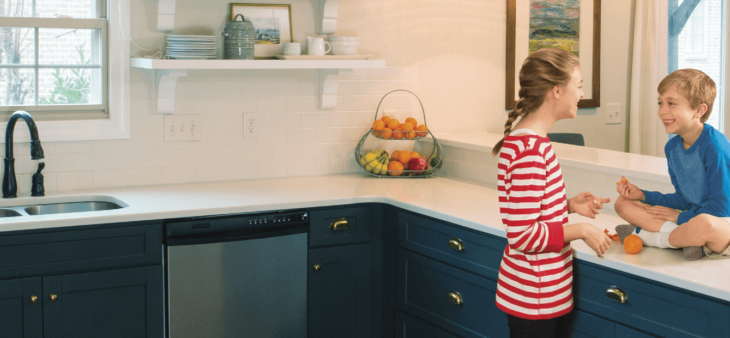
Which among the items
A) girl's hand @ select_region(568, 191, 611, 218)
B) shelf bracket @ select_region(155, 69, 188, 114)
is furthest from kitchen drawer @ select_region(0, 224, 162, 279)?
girl's hand @ select_region(568, 191, 611, 218)

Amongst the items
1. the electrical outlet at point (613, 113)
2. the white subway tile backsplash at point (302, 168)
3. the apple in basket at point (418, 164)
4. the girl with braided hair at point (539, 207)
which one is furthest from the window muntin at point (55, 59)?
the electrical outlet at point (613, 113)

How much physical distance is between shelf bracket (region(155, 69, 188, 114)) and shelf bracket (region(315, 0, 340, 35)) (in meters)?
0.70

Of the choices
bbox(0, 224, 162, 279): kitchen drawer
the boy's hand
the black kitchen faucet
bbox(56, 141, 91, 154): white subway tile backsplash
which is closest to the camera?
the boy's hand

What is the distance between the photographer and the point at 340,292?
9.39ft

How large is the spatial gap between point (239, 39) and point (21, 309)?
1362 mm

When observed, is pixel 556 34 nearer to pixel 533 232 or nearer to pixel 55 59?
pixel 533 232

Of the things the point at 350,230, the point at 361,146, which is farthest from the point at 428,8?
the point at 350,230

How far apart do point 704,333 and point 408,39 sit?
2.20 m

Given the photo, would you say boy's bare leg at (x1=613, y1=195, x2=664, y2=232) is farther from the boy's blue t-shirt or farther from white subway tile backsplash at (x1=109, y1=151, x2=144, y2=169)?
white subway tile backsplash at (x1=109, y1=151, x2=144, y2=169)

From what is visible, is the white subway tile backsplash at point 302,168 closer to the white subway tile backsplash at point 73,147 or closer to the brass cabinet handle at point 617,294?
the white subway tile backsplash at point 73,147

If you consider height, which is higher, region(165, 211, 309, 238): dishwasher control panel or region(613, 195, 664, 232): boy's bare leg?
region(613, 195, 664, 232): boy's bare leg

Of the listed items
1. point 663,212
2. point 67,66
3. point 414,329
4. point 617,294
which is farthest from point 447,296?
point 67,66

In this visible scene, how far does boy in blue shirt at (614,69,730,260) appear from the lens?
70.1 inches

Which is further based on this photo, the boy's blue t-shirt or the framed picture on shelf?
the framed picture on shelf
